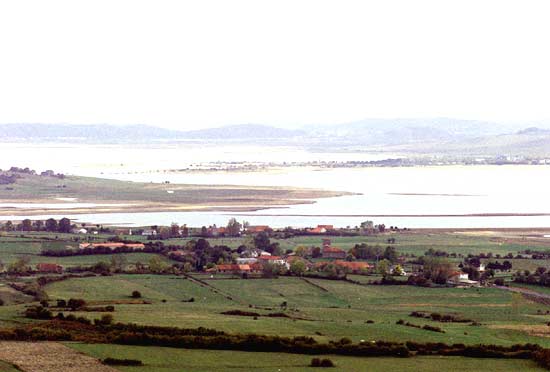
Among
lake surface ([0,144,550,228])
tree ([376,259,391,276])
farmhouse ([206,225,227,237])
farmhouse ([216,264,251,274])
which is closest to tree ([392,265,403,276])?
tree ([376,259,391,276])

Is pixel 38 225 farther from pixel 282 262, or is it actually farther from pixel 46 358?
pixel 46 358

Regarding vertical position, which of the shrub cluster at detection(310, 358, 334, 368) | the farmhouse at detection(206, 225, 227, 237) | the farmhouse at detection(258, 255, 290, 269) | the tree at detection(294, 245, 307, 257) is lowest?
the shrub cluster at detection(310, 358, 334, 368)

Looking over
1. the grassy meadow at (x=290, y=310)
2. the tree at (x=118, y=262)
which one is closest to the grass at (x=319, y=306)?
the grassy meadow at (x=290, y=310)

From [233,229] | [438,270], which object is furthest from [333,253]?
[233,229]

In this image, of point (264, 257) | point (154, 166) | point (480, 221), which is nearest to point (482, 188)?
point (480, 221)

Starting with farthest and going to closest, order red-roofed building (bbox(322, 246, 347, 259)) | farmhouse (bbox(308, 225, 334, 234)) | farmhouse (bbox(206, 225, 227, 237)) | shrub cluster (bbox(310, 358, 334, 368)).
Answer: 1. farmhouse (bbox(308, 225, 334, 234))
2. farmhouse (bbox(206, 225, 227, 237))
3. red-roofed building (bbox(322, 246, 347, 259))
4. shrub cluster (bbox(310, 358, 334, 368))

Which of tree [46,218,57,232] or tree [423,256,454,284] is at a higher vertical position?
tree [46,218,57,232]

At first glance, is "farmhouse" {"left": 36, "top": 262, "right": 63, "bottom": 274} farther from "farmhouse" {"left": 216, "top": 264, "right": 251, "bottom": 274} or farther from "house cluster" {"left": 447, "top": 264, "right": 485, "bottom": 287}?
"house cluster" {"left": 447, "top": 264, "right": 485, "bottom": 287}
